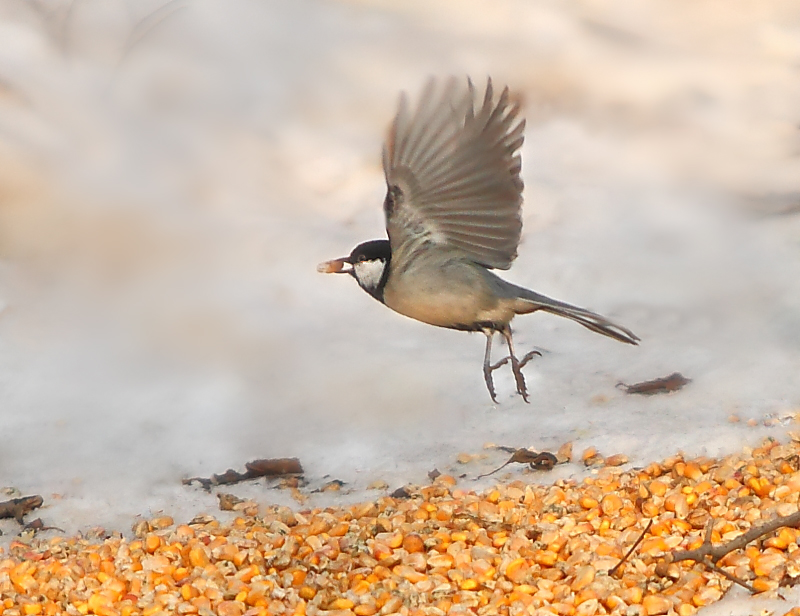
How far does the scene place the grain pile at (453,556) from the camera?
1.13 meters

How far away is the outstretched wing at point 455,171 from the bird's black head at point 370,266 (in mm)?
34

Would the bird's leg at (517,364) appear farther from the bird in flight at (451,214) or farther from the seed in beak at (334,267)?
the seed in beak at (334,267)

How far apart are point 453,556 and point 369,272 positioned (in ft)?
1.35

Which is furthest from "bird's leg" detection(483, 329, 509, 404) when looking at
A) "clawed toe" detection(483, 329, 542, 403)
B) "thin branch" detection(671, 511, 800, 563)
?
"thin branch" detection(671, 511, 800, 563)

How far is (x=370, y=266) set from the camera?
1.34 metres

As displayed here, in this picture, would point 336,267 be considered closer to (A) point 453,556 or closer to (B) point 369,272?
(B) point 369,272

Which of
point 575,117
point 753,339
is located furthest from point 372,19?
point 753,339

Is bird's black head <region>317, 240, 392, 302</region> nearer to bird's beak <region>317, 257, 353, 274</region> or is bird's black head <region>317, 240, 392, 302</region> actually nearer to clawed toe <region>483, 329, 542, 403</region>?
bird's beak <region>317, 257, 353, 274</region>

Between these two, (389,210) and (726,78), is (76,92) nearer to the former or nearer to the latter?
(389,210)

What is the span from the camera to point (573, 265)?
166 cm

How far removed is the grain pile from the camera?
113cm

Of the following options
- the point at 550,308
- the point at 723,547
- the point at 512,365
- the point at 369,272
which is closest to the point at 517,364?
the point at 512,365

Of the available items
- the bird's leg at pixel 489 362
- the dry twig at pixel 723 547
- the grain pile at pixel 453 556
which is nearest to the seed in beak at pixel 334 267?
the bird's leg at pixel 489 362

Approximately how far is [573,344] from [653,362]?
0.52ft
